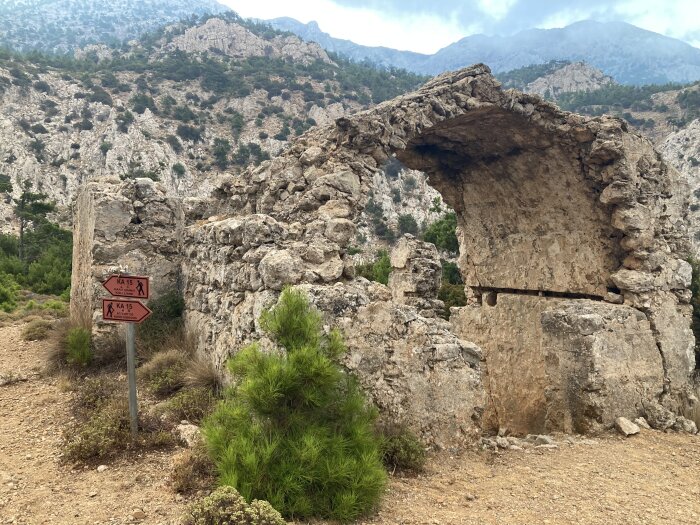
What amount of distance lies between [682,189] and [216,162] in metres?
43.3

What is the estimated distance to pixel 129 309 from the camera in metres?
4.23

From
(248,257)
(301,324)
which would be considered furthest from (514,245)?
(301,324)

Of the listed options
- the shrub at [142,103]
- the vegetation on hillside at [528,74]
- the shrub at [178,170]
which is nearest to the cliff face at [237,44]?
the shrub at [142,103]

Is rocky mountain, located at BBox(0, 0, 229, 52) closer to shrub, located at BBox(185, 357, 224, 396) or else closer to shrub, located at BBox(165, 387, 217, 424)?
shrub, located at BBox(185, 357, 224, 396)

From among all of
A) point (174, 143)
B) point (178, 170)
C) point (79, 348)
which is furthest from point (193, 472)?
point (174, 143)

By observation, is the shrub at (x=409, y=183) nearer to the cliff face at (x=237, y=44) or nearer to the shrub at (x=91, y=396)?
the cliff face at (x=237, y=44)

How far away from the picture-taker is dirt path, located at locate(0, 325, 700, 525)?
334 cm

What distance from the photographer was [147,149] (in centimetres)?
4528

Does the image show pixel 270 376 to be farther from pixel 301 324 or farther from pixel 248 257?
pixel 248 257

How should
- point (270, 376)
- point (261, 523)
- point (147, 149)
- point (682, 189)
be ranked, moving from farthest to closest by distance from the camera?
point (147, 149) < point (682, 189) < point (270, 376) < point (261, 523)

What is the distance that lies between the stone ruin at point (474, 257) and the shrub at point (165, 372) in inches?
13.4

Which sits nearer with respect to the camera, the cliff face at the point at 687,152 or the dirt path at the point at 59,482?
the dirt path at the point at 59,482

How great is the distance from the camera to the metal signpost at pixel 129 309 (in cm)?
420

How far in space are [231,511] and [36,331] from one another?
719cm
